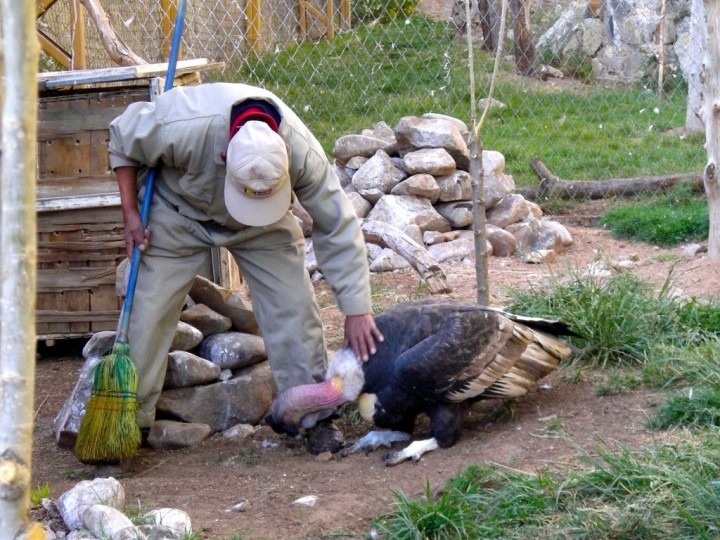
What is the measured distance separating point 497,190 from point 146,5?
3.64 meters

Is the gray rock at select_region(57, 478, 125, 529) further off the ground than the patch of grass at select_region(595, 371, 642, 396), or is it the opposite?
the patch of grass at select_region(595, 371, 642, 396)

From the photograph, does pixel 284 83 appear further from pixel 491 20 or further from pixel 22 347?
pixel 22 347

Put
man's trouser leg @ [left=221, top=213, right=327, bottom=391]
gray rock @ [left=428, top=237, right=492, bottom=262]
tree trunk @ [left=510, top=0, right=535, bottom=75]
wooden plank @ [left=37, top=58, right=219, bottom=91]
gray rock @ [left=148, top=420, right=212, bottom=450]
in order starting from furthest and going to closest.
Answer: tree trunk @ [left=510, top=0, right=535, bottom=75]
gray rock @ [left=428, top=237, right=492, bottom=262]
wooden plank @ [left=37, top=58, right=219, bottom=91]
gray rock @ [left=148, top=420, right=212, bottom=450]
man's trouser leg @ [left=221, top=213, right=327, bottom=391]

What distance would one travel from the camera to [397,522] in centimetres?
334

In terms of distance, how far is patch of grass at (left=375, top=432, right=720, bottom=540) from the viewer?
2990 millimetres

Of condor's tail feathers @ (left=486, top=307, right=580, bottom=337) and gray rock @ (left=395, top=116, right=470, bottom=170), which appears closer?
condor's tail feathers @ (left=486, top=307, right=580, bottom=337)

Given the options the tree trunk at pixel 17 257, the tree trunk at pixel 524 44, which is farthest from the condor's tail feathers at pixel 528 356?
the tree trunk at pixel 524 44

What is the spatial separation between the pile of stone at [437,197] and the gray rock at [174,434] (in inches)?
110

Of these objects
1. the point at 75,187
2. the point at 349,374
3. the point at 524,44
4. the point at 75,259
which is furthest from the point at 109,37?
the point at 524,44

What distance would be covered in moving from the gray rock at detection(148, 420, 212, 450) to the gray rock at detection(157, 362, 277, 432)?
4.0 inches

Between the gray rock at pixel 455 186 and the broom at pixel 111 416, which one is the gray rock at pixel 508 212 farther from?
the broom at pixel 111 416

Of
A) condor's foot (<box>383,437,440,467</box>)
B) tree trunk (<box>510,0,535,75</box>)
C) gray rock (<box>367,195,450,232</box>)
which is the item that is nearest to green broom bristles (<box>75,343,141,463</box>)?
condor's foot (<box>383,437,440,467</box>)

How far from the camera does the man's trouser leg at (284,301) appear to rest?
4.55 m

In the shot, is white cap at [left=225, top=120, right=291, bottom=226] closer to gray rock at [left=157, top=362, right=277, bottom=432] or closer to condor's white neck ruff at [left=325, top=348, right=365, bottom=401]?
condor's white neck ruff at [left=325, top=348, right=365, bottom=401]
